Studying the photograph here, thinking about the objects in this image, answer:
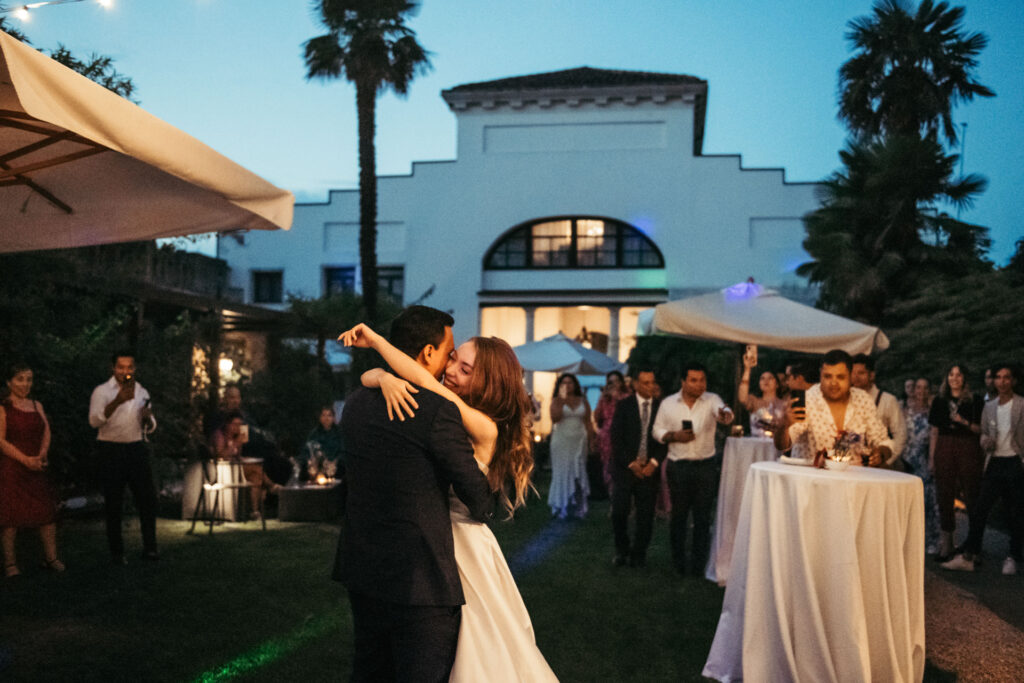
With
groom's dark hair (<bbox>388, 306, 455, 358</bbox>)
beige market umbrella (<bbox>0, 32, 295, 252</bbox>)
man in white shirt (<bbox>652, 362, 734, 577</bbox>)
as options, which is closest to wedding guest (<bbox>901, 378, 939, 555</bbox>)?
man in white shirt (<bbox>652, 362, 734, 577</bbox>)

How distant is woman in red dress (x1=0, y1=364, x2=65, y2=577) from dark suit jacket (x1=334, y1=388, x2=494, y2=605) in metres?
5.50

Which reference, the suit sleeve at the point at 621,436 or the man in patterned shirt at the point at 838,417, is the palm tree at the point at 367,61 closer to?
the suit sleeve at the point at 621,436

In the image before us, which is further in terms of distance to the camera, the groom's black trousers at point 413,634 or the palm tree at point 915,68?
the palm tree at point 915,68

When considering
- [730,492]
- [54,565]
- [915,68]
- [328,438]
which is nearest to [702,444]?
[730,492]

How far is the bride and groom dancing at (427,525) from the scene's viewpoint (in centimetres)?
271

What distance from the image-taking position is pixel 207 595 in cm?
662

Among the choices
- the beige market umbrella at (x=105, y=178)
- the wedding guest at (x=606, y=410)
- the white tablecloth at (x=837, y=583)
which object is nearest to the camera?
the beige market umbrella at (x=105, y=178)

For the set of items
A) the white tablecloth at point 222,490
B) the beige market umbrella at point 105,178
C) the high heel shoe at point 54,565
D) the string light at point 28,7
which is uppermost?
the string light at point 28,7

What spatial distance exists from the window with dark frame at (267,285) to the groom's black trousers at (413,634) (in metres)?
31.0

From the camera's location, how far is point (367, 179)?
21484 mm

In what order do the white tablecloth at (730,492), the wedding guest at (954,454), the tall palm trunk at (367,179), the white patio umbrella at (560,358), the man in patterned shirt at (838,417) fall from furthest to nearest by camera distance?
the tall palm trunk at (367,179) < the white patio umbrella at (560,358) < the wedding guest at (954,454) < the white tablecloth at (730,492) < the man in patterned shirt at (838,417)

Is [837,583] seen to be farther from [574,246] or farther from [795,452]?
[574,246]

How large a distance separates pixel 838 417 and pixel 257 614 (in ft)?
14.0

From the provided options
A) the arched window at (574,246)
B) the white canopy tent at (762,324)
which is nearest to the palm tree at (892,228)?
the arched window at (574,246)
